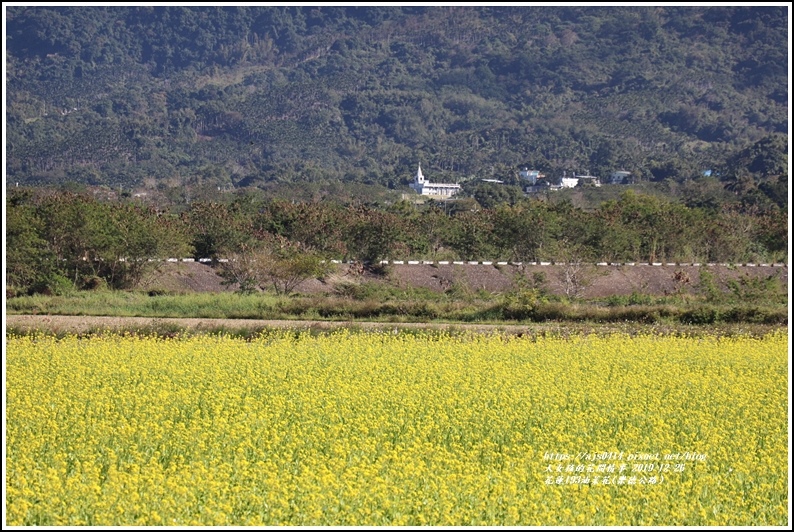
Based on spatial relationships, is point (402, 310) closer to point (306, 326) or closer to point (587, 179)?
point (306, 326)

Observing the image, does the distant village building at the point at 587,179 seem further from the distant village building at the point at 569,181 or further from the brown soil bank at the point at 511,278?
the brown soil bank at the point at 511,278

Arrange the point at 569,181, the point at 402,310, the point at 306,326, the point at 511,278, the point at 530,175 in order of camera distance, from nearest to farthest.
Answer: the point at 306,326, the point at 402,310, the point at 511,278, the point at 569,181, the point at 530,175

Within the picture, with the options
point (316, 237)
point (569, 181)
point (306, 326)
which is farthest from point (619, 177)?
point (306, 326)

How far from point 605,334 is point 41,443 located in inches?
472

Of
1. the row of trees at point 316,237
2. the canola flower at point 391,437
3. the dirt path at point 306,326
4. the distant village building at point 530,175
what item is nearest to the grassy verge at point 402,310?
the dirt path at point 306,326

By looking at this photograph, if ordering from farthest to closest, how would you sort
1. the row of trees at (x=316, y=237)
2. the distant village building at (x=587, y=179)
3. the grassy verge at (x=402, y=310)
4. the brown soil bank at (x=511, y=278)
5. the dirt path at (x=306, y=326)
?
the distant village building at (x=587, y=179) → the brown soil bank at (x=511, y=278) → the row of trees at (x=316, y=237) → the grassy verge at (x=402, y=310) → the dirt path at (x=306, y=326)

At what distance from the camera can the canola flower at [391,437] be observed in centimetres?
752

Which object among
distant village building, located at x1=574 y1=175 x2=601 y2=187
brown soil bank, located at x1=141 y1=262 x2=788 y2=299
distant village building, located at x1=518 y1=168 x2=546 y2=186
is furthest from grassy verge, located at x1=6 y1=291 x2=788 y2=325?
distant village building, located at x1=518 y1=168 x2=546 y2=186

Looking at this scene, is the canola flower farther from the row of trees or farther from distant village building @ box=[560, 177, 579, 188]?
distant village building @ box=[560, 177, 579, 188]

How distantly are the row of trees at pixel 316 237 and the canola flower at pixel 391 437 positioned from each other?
1684cm

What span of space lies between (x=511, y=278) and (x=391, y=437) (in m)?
29.0

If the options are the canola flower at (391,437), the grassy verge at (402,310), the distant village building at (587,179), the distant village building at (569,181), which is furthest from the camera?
the distant village building at (587,179)

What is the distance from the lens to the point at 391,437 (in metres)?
9.70

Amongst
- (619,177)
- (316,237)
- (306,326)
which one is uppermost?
(306,326)
